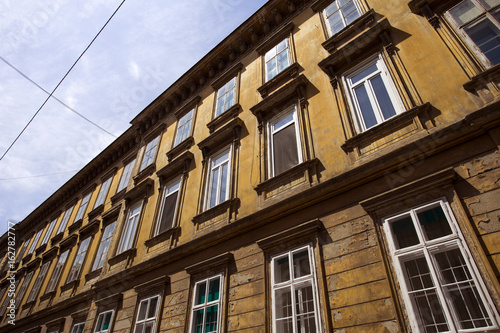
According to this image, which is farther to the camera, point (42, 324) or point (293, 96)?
point (42, 324)

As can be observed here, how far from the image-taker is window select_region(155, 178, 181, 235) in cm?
959

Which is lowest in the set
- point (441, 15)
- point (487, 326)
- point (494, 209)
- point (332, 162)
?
point (487, 326)

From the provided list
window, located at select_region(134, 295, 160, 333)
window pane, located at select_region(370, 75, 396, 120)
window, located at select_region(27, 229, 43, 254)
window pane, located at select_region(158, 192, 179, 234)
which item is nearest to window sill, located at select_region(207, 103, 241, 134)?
window pane, located at select_region(158, 192, 179, 234)

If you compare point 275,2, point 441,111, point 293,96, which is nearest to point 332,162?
point 441,111

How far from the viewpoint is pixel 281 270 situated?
5.88 m

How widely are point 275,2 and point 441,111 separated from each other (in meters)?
7.99

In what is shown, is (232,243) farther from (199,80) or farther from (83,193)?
(83,193)

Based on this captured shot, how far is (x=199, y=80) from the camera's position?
13.2 m

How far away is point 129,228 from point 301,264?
26.0ft

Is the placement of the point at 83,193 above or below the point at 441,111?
above

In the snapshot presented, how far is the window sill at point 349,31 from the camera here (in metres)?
7.68

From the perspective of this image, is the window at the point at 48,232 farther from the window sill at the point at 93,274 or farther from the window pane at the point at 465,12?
the window pane at the point at 465,12

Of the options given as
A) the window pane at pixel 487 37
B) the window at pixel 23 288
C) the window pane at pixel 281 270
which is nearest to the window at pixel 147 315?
the window pane at pixel 281 270

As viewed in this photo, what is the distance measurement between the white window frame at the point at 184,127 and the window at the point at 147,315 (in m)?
5.99
